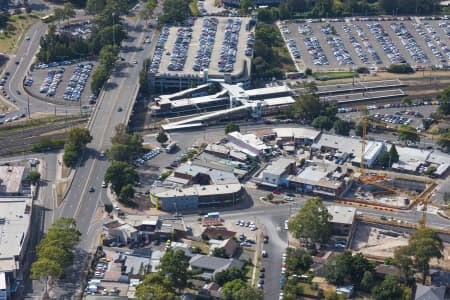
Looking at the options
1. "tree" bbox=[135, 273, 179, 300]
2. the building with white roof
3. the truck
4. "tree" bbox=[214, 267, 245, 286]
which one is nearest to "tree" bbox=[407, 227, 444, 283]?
"tree" bbox=[214, 267, 245, 286]

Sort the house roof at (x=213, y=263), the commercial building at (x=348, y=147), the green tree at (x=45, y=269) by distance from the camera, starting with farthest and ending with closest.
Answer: the commercial building at (x=348, y=147), the house roof at (x=213, y=263), the green tree at (x=45, y=269)

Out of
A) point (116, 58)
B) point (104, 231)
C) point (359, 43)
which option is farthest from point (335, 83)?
point (104, 231)

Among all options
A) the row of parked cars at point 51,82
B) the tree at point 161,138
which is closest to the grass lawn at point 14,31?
the row of parked cars at point 51,82

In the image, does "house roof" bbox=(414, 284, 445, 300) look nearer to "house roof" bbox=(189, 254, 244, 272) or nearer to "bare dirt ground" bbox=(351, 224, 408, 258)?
"bare dirt ground" bbox=(351, 224, 408, 258)

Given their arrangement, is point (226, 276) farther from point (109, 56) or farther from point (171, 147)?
point (109, 56)

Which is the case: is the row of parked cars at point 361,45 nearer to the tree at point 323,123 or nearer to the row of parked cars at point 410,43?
the row of parked cars at point 410,43

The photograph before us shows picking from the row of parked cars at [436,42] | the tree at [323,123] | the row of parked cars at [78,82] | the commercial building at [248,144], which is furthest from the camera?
the row of parked cars at [436,42]

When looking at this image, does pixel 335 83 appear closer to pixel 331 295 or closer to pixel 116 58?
pixel 116 58
